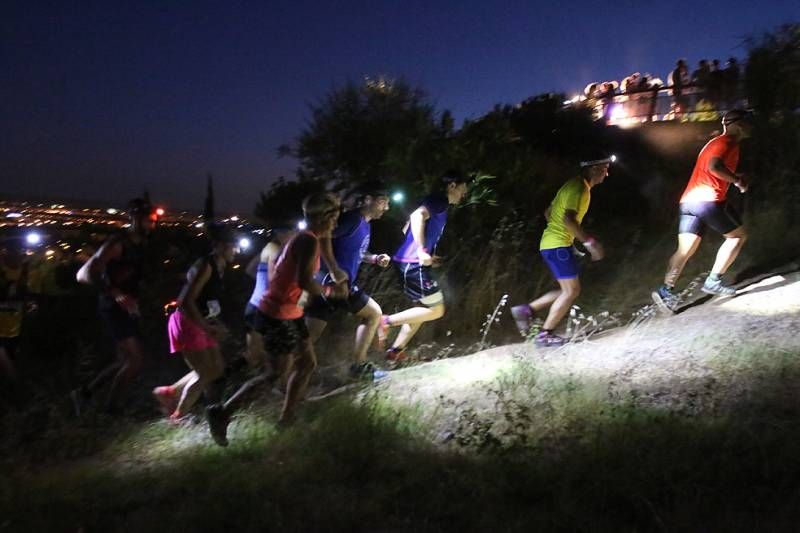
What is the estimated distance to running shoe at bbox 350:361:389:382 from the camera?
5661 millimetres

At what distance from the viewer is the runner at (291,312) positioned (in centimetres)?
445

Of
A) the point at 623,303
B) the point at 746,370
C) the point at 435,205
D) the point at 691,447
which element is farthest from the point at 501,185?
the point at 691,447

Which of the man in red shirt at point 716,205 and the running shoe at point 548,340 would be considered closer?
the running shoe at point 548,340

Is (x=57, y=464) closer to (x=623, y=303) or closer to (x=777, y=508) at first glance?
(x=777, y=508)

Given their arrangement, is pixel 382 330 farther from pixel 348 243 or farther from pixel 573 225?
pixel 573 225

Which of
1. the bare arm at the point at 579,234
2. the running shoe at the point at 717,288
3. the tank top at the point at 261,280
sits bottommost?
the running shoe at the point at 717,288

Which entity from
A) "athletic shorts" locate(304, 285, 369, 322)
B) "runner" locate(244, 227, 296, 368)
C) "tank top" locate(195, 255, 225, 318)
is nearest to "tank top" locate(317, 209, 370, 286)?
"athletic shorts" locate(304, 285, 369, 322)

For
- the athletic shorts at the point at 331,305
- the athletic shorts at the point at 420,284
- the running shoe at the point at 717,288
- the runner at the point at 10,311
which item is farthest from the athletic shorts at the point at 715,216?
the runner at the point at 10,311

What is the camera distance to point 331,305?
5.46m

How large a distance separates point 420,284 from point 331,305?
0.95 meters

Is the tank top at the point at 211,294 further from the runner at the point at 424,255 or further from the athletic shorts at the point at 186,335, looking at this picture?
the runner at the point at 424,255

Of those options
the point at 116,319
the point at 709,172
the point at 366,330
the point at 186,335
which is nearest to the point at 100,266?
the point at 116,319

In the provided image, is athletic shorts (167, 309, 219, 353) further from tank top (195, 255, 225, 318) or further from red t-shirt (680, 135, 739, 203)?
red t-shirt (680, 135, 739, 203)

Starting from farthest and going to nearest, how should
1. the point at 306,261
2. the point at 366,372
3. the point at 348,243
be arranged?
the point at 366,372 → the point at 348,243 → the point at 306,261
